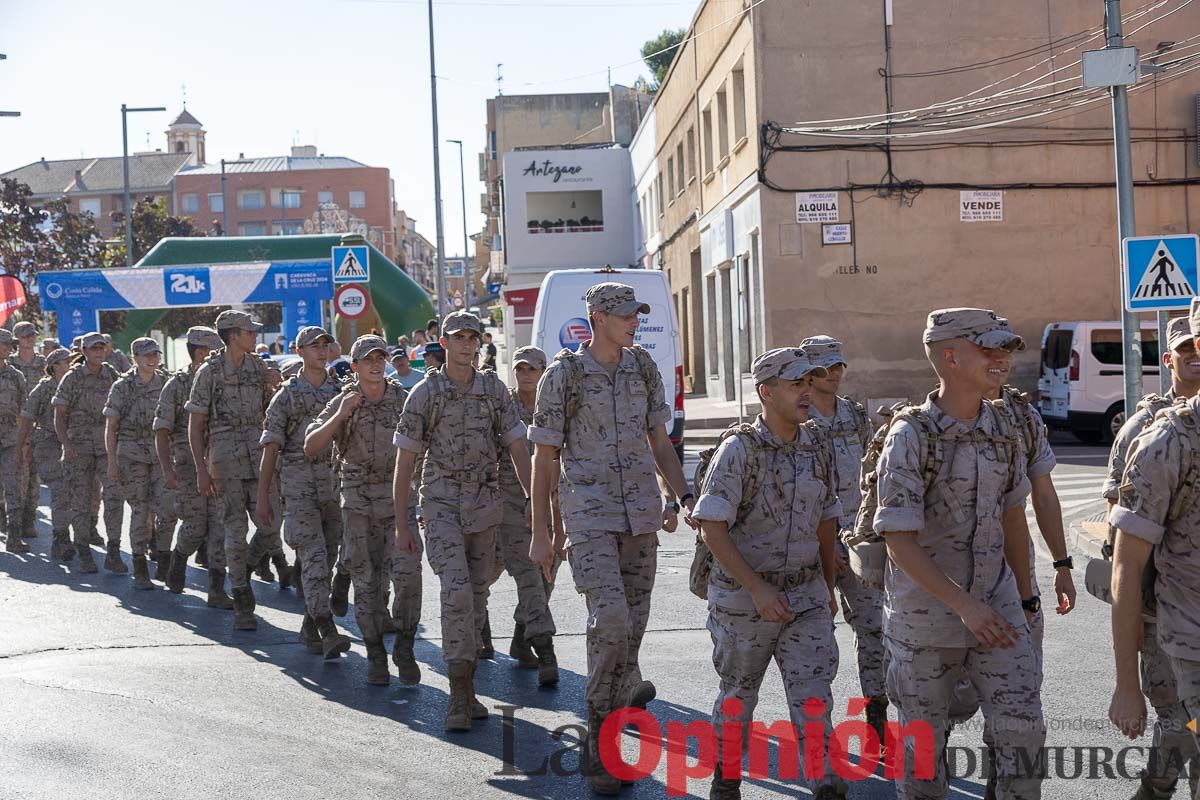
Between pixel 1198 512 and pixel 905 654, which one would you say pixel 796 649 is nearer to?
pixel 905 654

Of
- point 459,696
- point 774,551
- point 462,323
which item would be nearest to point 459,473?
point 462,323

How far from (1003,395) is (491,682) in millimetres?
4029

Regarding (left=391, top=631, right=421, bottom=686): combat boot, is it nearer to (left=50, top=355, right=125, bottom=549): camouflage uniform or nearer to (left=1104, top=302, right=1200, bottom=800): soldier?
(left=1104, top=302, right=1200, bottom=800): soldier

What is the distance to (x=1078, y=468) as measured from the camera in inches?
751

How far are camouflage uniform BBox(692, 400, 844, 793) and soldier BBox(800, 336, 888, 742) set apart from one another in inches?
33.0

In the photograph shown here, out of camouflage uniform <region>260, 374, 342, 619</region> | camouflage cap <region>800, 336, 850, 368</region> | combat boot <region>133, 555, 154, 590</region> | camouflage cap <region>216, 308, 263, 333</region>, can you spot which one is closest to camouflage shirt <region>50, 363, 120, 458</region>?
combat boot <region>133, 555, 154, 590</region>

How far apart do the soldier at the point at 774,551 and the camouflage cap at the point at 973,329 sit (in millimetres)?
770

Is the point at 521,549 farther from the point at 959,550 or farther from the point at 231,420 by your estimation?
the point at 959,550

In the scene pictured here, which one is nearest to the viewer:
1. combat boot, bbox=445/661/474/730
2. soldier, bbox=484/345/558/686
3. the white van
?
combat boot, bbox=445/661/474/730

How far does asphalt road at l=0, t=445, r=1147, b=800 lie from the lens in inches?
239

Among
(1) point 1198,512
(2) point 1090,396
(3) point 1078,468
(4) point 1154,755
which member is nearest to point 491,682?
(4) point 1154,755

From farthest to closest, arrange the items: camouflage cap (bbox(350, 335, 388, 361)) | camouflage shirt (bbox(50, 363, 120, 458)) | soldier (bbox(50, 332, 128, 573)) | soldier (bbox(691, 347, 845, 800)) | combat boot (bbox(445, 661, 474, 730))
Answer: camouflage shirt (bbox(50, 363, 120, 458))
soldier (bbox(50, 332, 128, 573))
camouflage cap (bbox(350, 335, 388, 361))
combat boot (bbox(445, 661, 474, 730))
soldier (bbox(691, 347, 845, 800))

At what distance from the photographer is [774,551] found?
5316mm

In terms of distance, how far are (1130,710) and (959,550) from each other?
0.70 metres
